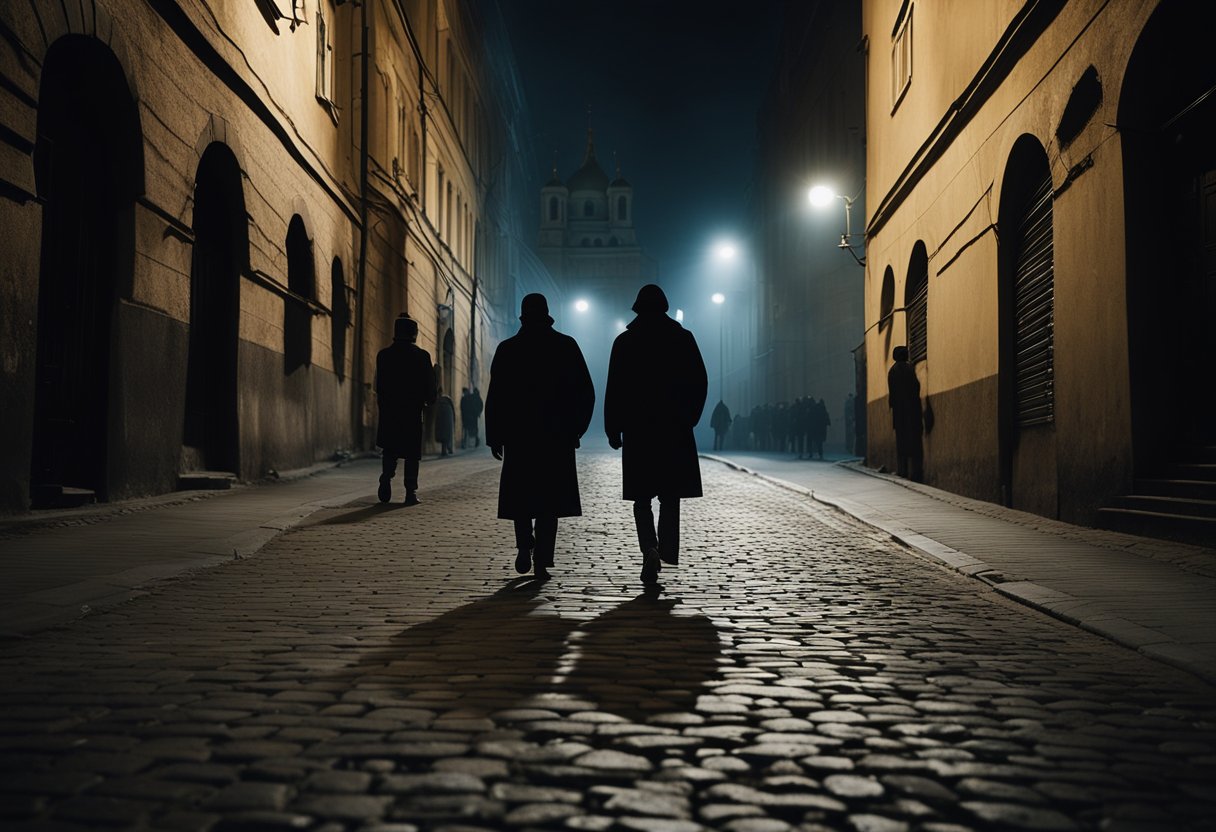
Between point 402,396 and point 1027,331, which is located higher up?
point 1027,331

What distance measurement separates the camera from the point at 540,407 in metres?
7.40

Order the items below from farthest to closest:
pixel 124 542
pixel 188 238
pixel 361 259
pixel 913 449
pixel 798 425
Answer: pixel 798 425, pixel 361 259, pixel 913 449, pixel 188 238, pixel 124 542

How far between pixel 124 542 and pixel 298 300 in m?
9.44

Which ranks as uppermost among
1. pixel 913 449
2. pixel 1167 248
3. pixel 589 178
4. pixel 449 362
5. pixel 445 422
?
pixel 589 178

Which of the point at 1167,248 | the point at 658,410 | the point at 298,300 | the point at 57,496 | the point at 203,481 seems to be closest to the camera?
the point at 658,410

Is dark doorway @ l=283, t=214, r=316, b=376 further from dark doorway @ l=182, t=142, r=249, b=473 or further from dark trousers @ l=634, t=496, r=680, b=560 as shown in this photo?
dark trousers @ l=634, t=496, r=680, b=560

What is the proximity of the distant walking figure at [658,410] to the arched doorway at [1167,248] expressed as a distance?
3.96 metres

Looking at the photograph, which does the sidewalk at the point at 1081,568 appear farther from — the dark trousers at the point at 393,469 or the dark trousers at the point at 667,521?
the dark trousers at the point at 393,469

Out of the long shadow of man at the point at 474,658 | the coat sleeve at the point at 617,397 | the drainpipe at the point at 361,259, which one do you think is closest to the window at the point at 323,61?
the drainpipe at the point at 361,259

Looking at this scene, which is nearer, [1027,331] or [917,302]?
[1027,331]

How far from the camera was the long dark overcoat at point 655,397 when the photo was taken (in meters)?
7.21

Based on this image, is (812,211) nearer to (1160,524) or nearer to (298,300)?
(298,300)

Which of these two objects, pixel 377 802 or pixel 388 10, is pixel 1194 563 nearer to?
pixel 377 802

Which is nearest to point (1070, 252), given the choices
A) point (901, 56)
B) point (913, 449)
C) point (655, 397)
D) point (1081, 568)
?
point (1081, 568)
